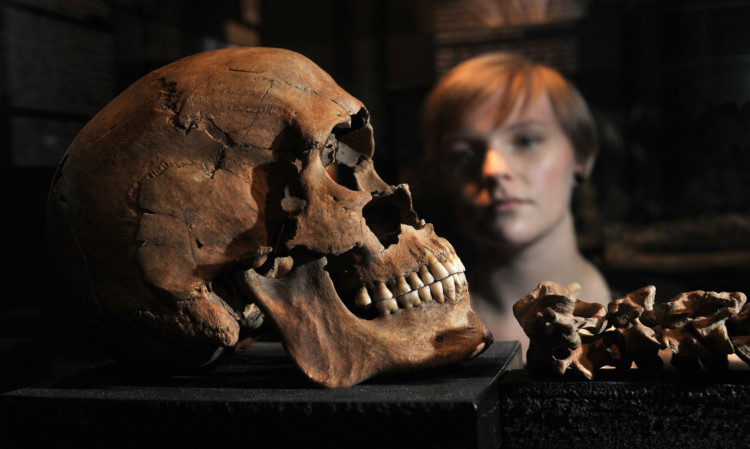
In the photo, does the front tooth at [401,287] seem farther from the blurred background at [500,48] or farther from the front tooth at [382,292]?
the blurred background at [500,48]

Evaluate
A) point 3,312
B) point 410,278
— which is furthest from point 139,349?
point 3,312

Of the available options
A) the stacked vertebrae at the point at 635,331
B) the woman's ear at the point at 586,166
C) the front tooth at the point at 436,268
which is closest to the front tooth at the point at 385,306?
the front tooth at the point at 436,268

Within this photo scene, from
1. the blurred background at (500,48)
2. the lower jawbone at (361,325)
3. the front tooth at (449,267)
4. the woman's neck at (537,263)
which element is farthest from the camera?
the woman's neck at (537,263)

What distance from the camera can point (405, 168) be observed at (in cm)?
237

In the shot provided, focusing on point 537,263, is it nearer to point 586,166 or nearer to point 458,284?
point 586,166

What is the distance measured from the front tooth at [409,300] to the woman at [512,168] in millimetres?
797

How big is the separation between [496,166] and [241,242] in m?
0.98

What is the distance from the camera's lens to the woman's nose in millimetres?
2227

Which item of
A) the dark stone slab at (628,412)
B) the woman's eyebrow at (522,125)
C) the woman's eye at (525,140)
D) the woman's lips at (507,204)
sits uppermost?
the woman's eyebrow at (522,125)

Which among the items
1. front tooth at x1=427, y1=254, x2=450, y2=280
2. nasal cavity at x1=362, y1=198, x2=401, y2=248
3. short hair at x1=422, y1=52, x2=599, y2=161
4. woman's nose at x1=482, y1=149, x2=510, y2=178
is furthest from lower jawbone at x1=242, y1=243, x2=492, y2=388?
short hair at x1=422, y1=52, x2=599, y2=161

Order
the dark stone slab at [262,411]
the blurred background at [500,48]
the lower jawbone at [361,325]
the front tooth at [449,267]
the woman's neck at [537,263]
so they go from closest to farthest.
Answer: the dark stone slab at [262,411], the lower jawbone at [361,325], the front tooth at [449,267], the blurred background at [500,48], the woman's neck at [537,263]

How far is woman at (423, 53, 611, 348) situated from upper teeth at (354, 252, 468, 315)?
2.43ft

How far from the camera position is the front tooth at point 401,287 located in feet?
4.97

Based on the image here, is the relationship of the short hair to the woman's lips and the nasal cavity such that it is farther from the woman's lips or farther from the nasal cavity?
the nasal cavity
